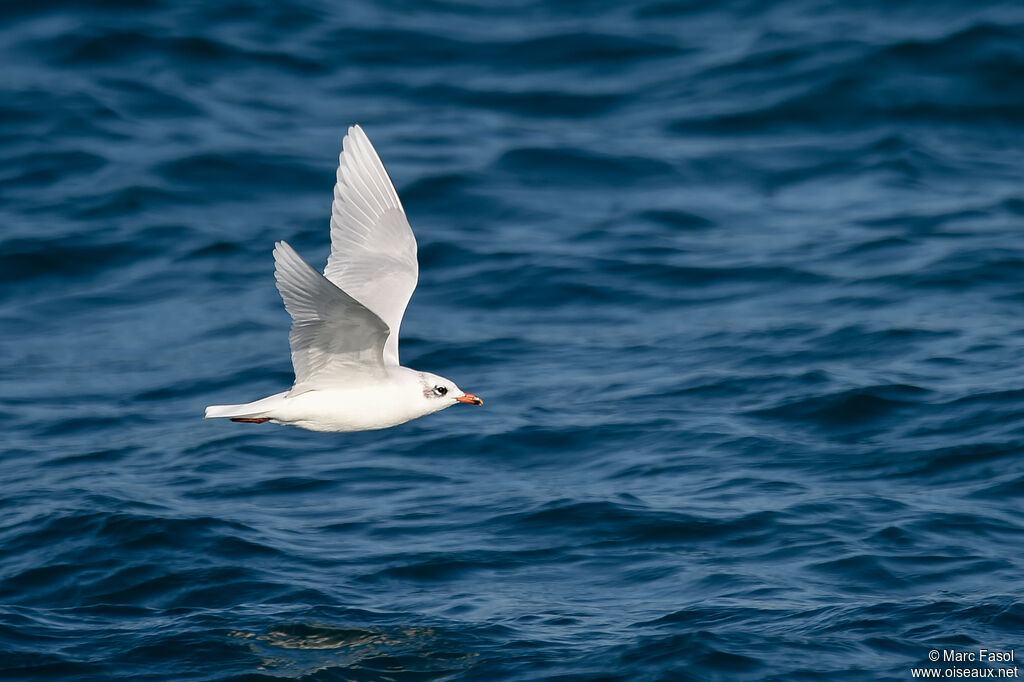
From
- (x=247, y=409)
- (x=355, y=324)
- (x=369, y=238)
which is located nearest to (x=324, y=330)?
(x=355, y=324)

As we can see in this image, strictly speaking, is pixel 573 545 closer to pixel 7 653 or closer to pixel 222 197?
pixel 7 653

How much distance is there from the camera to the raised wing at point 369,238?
9.52m

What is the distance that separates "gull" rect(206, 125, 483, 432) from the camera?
801cm

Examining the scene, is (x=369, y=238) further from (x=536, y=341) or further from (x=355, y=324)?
(x=536, y=341)

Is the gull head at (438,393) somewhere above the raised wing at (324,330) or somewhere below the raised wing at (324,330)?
below

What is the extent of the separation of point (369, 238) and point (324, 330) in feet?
5.08

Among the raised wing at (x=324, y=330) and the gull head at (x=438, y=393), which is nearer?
the raised wing at (x=324, y=330)

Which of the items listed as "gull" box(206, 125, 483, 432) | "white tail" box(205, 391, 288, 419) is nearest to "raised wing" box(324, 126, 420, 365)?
"gull" box(206, 125, 483, 432)

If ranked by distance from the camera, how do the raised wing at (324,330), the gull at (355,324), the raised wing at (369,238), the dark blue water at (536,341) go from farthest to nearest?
the raised wing at (369,238) → the dark blue water at (536,341) → the gull at (355,324) → the raised wing at (324,330)

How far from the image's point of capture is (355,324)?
816 centimetres

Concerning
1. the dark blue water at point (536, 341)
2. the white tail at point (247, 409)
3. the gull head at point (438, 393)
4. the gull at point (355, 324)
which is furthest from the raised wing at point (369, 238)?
the dark blue water at point (536, 341)

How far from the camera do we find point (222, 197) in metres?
16.3

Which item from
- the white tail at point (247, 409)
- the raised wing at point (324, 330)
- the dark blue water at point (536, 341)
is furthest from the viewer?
the dark blue water at point (536, 341)

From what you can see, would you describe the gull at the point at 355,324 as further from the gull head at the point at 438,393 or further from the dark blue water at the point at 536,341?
the dark blue water at the point at 536,341
